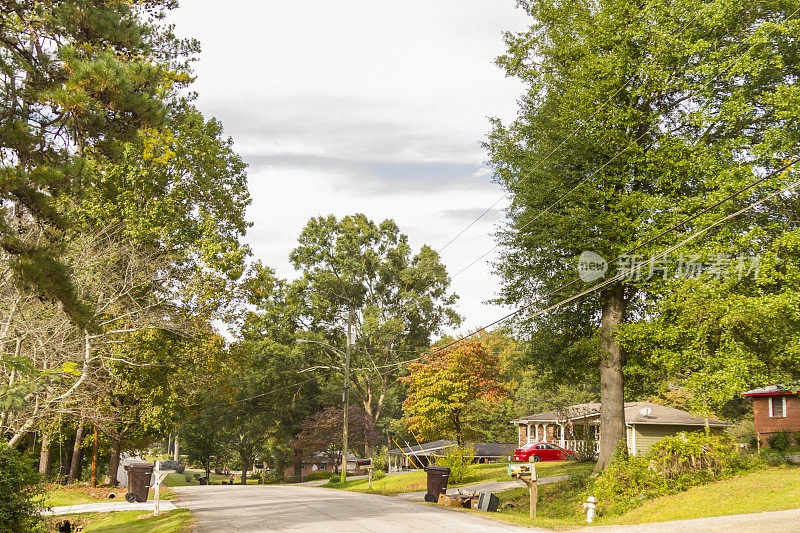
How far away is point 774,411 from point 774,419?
0.41 m

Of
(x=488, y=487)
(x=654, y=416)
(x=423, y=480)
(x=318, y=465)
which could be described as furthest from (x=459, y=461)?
(x=318, y=465)

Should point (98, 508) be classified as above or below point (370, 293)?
below

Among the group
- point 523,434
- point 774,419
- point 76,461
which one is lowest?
point 523,434

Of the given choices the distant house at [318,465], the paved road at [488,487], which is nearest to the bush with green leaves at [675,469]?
the paved road at [488,487]

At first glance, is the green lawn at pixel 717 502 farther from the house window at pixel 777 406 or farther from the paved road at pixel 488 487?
the house window at pixel 777 406

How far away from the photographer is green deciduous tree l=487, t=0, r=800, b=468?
16.1 meters

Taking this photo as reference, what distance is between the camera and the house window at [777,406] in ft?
96.3

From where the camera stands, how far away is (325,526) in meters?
12.1

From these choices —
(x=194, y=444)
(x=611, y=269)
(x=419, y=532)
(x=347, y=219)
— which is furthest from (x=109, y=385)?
(x=194, y=444)

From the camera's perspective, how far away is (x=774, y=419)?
29.7 m

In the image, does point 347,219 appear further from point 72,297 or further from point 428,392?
point 72,297

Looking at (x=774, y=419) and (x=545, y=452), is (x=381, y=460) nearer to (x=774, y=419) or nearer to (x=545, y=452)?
(x=545, y=452)

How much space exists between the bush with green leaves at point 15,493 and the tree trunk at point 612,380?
51.2 ft

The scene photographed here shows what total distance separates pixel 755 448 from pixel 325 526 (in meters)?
24.6
